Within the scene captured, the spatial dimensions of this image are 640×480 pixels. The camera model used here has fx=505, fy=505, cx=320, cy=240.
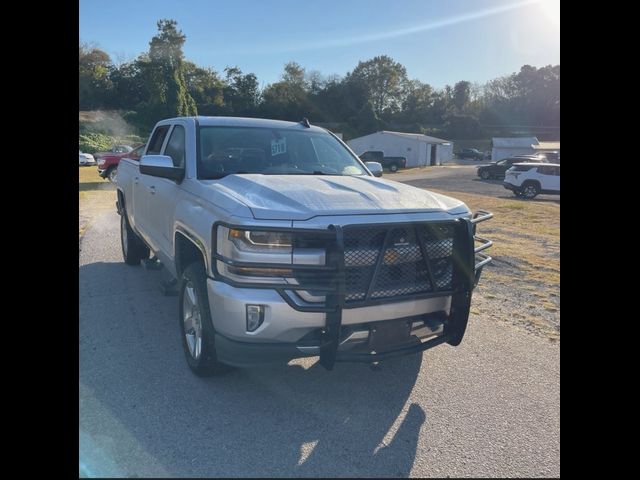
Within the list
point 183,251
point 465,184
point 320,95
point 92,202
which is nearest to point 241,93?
point 320,95

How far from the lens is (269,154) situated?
4.75m

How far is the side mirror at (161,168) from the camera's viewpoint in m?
4.14

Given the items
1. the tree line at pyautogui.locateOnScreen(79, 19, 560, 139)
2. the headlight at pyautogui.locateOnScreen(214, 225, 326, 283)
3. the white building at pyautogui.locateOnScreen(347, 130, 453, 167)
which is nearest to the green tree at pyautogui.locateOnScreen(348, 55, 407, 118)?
the tree line at pyautogui.locateOnScreen(79, 19, 560, 139)

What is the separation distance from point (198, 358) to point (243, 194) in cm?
124

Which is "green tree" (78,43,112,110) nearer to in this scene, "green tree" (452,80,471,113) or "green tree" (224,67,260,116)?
"green tree" (224,67,260,116)

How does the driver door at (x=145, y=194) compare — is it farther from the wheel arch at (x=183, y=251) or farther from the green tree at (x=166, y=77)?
the green tree at (x=166, y=77)

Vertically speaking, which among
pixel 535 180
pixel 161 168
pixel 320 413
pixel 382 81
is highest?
pixel 382 81

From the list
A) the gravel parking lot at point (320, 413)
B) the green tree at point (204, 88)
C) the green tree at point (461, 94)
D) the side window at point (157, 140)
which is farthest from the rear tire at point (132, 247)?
the green tree at point (461, 94)

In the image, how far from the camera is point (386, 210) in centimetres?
336

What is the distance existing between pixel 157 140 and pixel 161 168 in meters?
2.09

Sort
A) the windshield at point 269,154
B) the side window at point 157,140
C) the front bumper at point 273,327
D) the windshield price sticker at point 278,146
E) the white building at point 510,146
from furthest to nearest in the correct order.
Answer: the white building at point 510,146, the side window at point 157,140, the windshield price sticker at point 278,146, the windshield at point 269,154, the front bumper at point 273,327

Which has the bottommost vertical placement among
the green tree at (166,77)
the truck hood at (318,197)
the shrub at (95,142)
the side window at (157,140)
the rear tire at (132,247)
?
the rear tire at (132,247)

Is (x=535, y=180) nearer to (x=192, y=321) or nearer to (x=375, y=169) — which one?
(x=375, y=169)

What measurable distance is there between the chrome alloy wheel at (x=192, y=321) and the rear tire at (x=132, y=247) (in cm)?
327
